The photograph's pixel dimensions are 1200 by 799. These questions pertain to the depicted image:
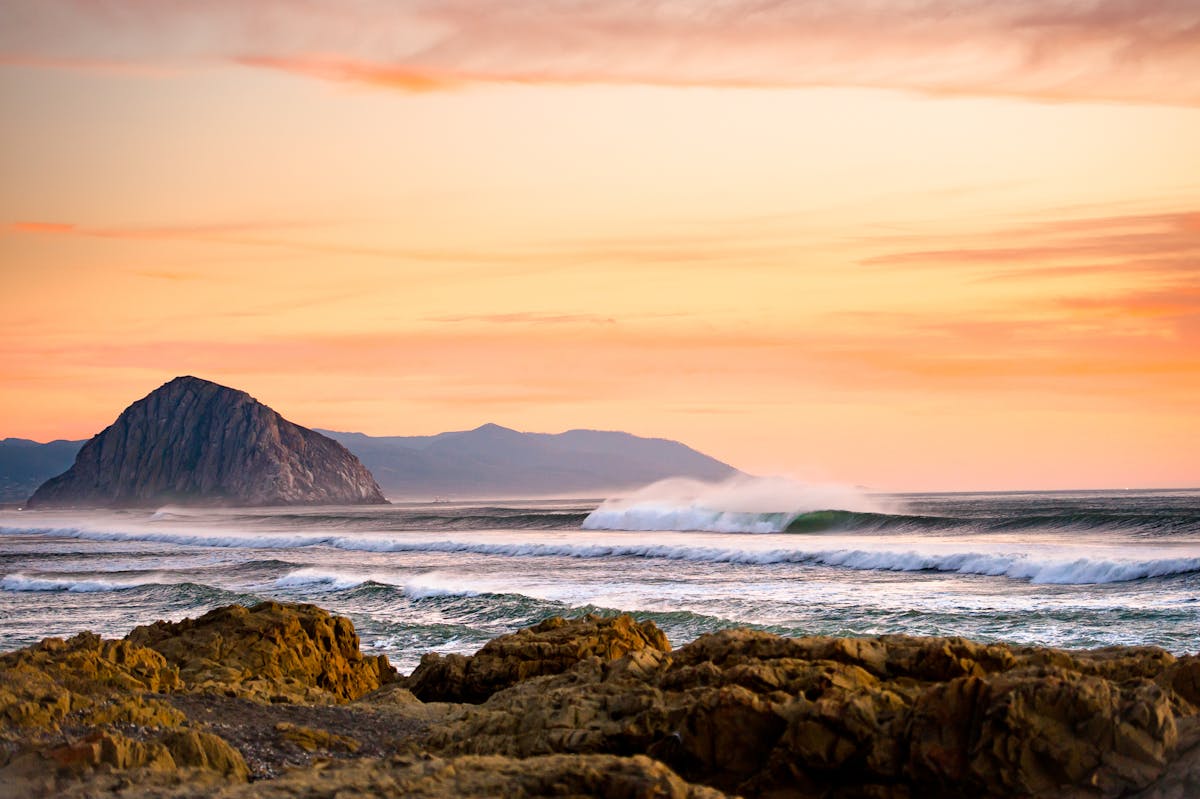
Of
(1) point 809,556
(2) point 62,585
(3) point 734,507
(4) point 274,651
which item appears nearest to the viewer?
(4) point 274,651

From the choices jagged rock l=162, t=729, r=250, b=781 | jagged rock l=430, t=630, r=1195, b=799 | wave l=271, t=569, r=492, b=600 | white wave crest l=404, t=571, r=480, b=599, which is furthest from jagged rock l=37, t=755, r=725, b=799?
white wave crest l=404, t=571, r=480, b=599

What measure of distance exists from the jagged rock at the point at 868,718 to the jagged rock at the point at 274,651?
15.5 ft

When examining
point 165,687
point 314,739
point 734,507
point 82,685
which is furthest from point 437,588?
point 734,507

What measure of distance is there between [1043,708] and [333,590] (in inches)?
971

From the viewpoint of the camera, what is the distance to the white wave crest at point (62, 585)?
30578mm

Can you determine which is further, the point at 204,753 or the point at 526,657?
the point at 526,657

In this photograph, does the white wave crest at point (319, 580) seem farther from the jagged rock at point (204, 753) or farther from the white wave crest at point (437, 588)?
the jagged rock at point (204, 753)

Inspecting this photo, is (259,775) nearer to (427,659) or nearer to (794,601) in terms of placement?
(427,659)

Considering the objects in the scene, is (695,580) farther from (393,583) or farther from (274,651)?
(274,651)

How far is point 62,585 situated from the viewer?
31.4 m

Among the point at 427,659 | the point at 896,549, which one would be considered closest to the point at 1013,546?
the point at 896,549

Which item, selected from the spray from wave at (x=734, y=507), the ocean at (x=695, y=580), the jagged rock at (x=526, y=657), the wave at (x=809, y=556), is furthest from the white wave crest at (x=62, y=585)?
the spray from wave at (x=734, y=507)

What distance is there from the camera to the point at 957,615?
19.4 meters

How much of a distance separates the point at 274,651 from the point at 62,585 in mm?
20846
